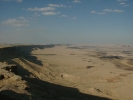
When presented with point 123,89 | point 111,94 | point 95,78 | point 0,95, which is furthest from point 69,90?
point 0,95

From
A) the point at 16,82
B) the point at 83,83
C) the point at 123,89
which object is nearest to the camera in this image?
the point at 16,82

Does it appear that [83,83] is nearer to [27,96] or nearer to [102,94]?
[102,94]

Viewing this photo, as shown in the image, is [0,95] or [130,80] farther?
[130,80]

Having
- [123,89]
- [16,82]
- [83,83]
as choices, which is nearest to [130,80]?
[123,89]

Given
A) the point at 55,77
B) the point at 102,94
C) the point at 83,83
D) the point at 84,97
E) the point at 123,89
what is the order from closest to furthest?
the point at 84,97, the point at 102,94, the point at 123,89, the point at 83,83, the point at 55,77

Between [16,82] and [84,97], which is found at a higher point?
[16,82]

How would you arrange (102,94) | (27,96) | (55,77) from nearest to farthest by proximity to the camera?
(27,96), (102,94), (55,77)

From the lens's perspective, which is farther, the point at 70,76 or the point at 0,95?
the point at 70,76

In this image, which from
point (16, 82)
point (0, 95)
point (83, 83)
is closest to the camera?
point (0, 95)

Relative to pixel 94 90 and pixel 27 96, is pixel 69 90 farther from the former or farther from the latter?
pixel 27 96
